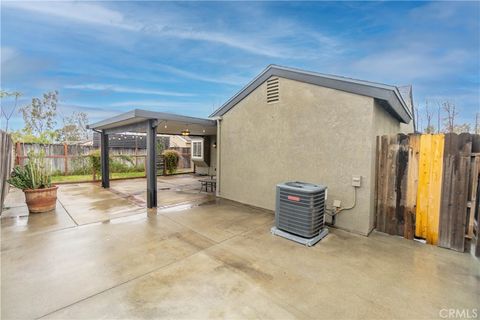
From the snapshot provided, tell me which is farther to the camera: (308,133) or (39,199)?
(39,199)

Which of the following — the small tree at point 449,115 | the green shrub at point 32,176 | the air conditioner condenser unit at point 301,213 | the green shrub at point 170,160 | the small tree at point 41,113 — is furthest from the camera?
the small tree at point 449,115

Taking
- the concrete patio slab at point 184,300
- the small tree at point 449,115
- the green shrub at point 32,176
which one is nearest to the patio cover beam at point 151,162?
the green shrub at point 32,176

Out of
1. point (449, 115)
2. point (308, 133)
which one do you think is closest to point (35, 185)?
point (308, 133)

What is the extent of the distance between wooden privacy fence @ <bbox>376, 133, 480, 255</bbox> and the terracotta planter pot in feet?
26.7

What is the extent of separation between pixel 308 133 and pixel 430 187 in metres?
2.54

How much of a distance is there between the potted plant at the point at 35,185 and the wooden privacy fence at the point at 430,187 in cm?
817

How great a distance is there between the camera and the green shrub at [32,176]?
5.54 metres

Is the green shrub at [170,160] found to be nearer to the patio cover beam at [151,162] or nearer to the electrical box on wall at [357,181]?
the patio cover beam at [151,162]

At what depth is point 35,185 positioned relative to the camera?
561 centimetres

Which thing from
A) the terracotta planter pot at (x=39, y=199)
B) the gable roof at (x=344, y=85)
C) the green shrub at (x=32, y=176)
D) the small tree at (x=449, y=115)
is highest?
the small tree at (x=449, y=115)

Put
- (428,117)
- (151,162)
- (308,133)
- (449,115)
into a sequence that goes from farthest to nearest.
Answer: (428,117) < (449,115) < (151,162) < (308,133)

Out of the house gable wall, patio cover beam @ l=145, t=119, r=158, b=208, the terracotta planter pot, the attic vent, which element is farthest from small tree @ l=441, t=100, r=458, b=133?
the terracotta planter pot

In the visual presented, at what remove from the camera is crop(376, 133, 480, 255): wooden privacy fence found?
3.67 m

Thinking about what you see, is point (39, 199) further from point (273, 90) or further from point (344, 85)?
point (344, 85)
